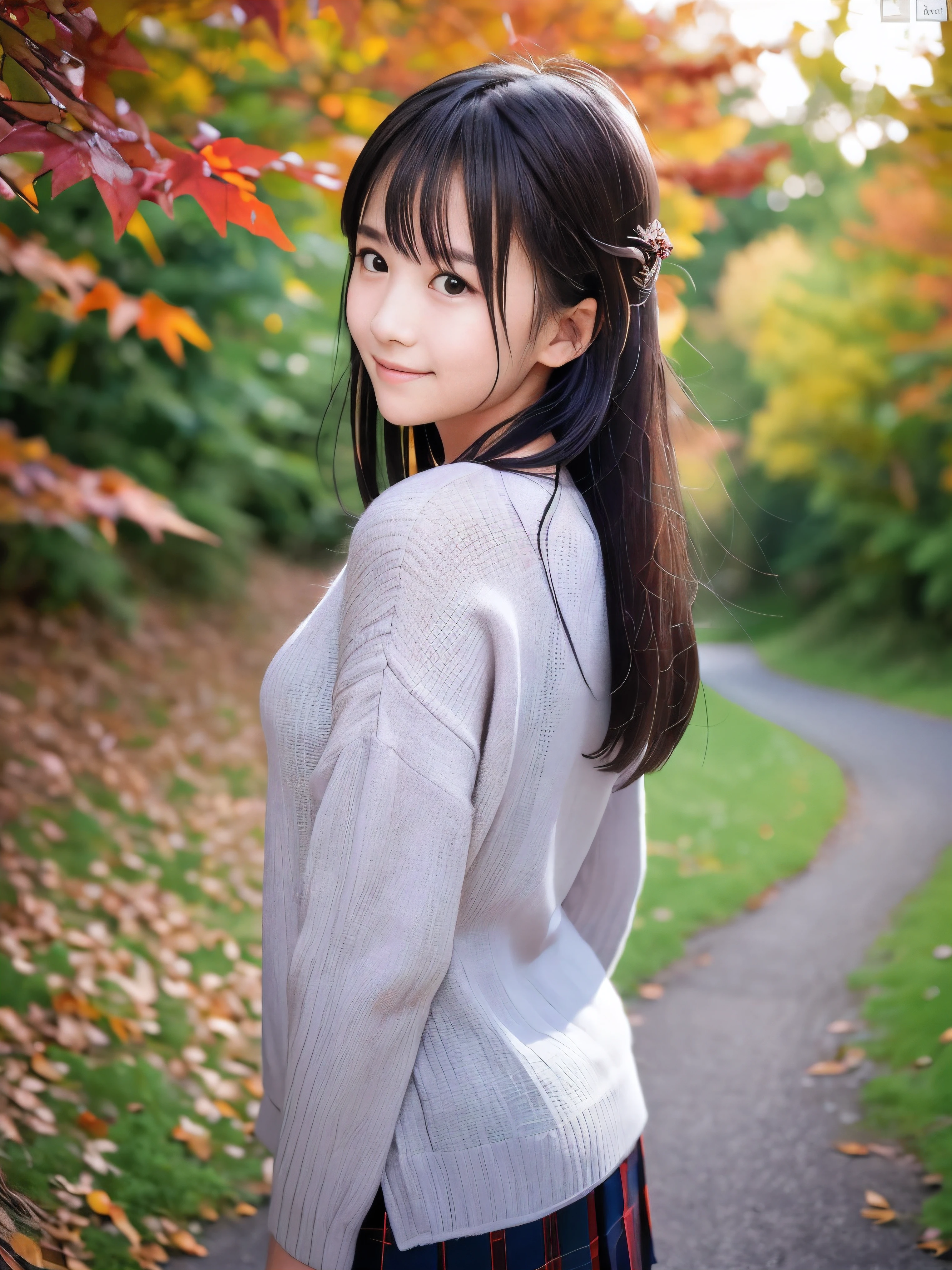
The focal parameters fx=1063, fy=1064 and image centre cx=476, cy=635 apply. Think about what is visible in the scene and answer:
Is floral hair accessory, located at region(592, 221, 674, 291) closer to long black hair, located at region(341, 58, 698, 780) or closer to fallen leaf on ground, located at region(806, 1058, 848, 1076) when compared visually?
long black hair, located at region(341, 58, 698, 780)

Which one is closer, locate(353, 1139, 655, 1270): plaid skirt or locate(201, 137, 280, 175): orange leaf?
locate(353, 1139, 655, 1270): plaid skirt

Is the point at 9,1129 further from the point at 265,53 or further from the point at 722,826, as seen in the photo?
the point at 722,826

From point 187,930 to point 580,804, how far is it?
303 cm

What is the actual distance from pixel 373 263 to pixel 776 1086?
3059 mm

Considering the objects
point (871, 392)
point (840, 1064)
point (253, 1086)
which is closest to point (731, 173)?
point (840, 1064)

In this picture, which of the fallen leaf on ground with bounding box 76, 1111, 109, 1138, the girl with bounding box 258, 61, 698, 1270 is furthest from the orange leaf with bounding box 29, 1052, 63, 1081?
the girl with bounding box 258, 61, 698, 1270

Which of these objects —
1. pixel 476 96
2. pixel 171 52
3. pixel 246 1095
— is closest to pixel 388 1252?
pixel 476 96

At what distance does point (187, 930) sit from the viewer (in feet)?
12.8

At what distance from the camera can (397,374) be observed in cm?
112

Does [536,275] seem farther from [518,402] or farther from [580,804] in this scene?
[580,804]

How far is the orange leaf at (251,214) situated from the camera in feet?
5.21

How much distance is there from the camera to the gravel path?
98.8 inches

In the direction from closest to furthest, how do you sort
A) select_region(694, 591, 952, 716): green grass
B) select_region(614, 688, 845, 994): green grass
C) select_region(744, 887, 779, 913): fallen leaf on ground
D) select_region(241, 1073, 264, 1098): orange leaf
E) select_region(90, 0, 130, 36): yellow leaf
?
select_region(90, 0, 130, 36): yellow leaf
select_region(241, 1073, 264, 1098): orange leaf
select_region(614, 688, 845, 994): green grass
select_region(744, 887, 779, 913): fallen leaf on ground
select_region(694, 591, 952, 716): green grass

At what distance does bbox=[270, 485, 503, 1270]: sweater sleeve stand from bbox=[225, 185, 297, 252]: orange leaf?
0.78 metres
